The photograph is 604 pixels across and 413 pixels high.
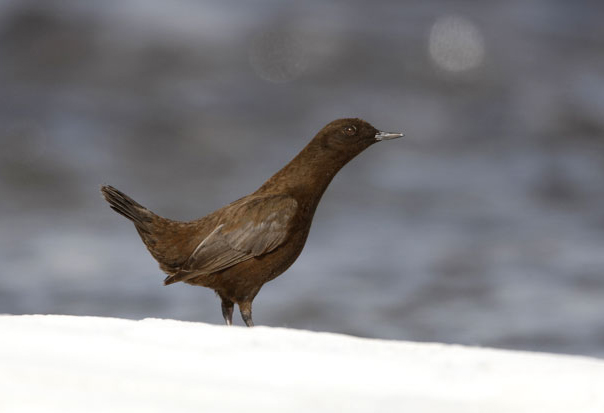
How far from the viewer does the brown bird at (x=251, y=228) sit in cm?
527

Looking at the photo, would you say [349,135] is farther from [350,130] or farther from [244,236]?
[244,236]

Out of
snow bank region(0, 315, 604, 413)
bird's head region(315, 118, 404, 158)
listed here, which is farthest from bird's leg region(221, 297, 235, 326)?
snow bank region(0, 315, 604, 413)

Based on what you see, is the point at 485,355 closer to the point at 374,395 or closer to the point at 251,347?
the point at 374,395

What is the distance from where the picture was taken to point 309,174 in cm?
545

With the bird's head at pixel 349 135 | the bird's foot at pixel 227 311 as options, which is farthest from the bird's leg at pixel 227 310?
the bird's head at pixel 349 135

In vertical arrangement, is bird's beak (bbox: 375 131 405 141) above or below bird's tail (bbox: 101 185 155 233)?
above

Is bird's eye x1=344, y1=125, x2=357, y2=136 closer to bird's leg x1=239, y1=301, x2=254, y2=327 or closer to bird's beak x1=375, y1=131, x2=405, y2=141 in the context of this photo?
bird's beak x1=375, y1=131, x2=405, y2=141

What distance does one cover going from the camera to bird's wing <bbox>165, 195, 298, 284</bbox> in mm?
5273

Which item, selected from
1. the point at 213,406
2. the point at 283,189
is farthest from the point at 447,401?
the point at 283,189

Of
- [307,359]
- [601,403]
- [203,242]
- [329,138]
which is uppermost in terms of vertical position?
[329,138]

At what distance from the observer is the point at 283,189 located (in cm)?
548

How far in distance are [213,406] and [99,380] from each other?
0.47 metres

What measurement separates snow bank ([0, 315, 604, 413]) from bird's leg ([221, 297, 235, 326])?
1.30 m

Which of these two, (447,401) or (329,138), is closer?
(447,401)
